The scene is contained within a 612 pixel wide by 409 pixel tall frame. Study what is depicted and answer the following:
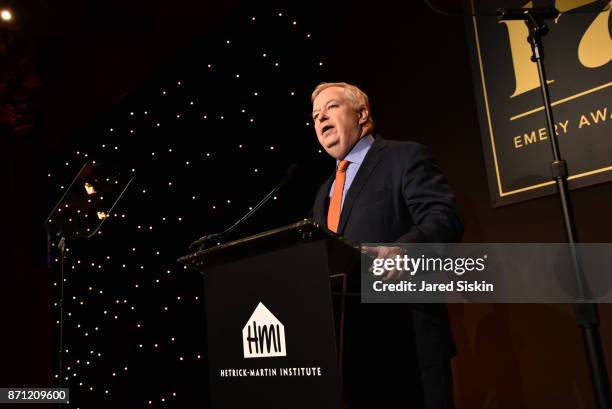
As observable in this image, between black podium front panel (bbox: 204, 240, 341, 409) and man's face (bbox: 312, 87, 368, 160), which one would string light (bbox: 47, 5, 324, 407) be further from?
black podium front panel (bbox: 204, 240, 341, 409)

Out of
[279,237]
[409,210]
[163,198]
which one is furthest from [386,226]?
[163,198]

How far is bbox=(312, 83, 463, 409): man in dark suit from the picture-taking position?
141cm

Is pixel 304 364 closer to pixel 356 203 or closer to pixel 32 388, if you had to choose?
pixel 356 203

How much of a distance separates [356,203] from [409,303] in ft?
1.24

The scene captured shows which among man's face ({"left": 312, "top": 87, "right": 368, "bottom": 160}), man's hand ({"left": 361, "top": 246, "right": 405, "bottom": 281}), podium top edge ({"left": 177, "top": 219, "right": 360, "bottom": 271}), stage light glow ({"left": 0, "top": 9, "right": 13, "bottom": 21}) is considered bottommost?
man's hand ({"left": 361, "top": 246, "right": 405, "bottom": 281})

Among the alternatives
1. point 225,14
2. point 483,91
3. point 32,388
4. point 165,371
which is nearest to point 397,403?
point 483,91

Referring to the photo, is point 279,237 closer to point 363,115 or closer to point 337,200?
point 337,200

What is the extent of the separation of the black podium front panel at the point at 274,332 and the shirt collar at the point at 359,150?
2.25 ft

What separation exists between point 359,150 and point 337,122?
5.2 inches

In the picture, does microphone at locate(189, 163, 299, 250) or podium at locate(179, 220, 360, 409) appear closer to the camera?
podium at locate(179, 220, 360, 409)

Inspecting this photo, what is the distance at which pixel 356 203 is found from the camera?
Answer: 1715mm

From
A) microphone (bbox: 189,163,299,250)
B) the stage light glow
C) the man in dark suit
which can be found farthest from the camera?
the stage light glow

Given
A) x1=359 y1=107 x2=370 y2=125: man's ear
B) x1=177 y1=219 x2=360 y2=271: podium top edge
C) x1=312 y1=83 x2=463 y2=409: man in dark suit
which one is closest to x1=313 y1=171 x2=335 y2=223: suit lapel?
x1=312 y1=83 x2=463 y2=409: man in dark suit

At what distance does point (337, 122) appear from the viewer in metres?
1.98
